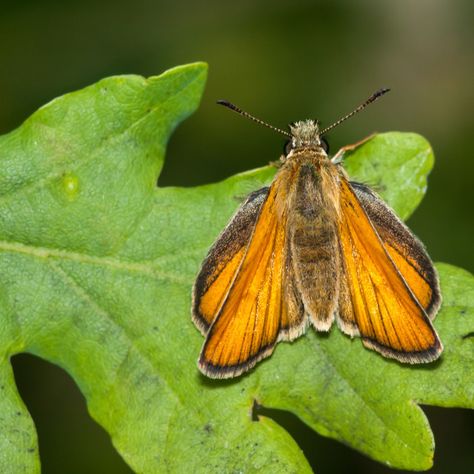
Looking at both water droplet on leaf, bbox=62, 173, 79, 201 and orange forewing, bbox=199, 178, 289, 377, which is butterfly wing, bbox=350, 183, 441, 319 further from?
water droplet on leaf, bbox=62, 173, 79, 201

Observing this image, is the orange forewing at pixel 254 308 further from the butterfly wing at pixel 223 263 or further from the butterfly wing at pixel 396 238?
the butterfly wing at pixel 396 238

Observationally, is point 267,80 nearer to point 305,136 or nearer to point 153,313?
point 305,136

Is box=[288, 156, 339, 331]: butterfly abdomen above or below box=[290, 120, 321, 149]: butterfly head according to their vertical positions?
below

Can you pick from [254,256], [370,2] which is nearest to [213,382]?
[254,256]

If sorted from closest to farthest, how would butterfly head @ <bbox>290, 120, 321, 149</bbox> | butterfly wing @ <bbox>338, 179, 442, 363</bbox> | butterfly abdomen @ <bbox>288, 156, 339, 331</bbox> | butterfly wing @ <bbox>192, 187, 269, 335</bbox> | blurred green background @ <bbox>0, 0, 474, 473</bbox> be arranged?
butterfly wing @ <bbox>338, 179, 442, 363</bbox>, butterfly wing @ <bbox>192, 187, 269, 335</bbox>, butterfly abdomen @ <bbox>288, 156, 339, 331</bbox>, butterfly head @ <bbox>290, 120, 321, 149</bbox>, blurred green background @ <bbox>0, 0, 474, 473</bbox>

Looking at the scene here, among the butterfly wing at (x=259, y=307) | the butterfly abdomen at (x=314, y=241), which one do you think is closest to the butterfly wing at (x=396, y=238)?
the butterfly abdomen at (x=314, y=241)

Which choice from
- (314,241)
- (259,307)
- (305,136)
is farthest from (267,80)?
(259,307)

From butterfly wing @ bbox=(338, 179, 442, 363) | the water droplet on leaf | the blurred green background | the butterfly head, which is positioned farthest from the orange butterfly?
the blurred green background
